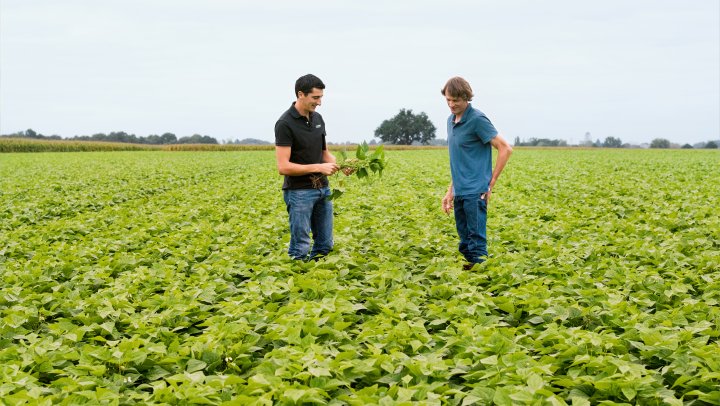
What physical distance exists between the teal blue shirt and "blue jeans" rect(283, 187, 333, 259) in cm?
150

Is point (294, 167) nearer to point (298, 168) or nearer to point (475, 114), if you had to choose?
point (298, 168)

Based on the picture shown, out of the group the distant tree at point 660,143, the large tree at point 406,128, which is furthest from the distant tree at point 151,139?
the distant tree at point 660,143

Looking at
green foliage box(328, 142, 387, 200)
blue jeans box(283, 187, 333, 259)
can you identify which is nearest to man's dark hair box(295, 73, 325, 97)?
green foliage box(328, 142, 387, 200)

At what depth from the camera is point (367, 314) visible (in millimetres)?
5254

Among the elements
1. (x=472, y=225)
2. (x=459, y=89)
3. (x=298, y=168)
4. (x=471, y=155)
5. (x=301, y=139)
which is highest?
(x=459, y=89)

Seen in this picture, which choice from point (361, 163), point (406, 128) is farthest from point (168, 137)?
point (361, 163)

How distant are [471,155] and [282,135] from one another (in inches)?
80.9

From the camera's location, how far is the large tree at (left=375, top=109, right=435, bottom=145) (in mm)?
116938

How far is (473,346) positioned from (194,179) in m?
18.7

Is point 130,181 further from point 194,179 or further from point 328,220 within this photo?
point 328,220

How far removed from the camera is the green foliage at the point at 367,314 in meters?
3.53

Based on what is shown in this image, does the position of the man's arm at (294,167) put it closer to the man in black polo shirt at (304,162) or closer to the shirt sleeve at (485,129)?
the man in black polo shirt at (304,162)

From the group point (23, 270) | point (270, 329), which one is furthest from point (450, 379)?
point (23, 270)

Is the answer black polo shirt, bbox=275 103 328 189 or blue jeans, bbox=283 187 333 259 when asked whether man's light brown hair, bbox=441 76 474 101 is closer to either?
black polo shirt, bbox=275 103 328 189
